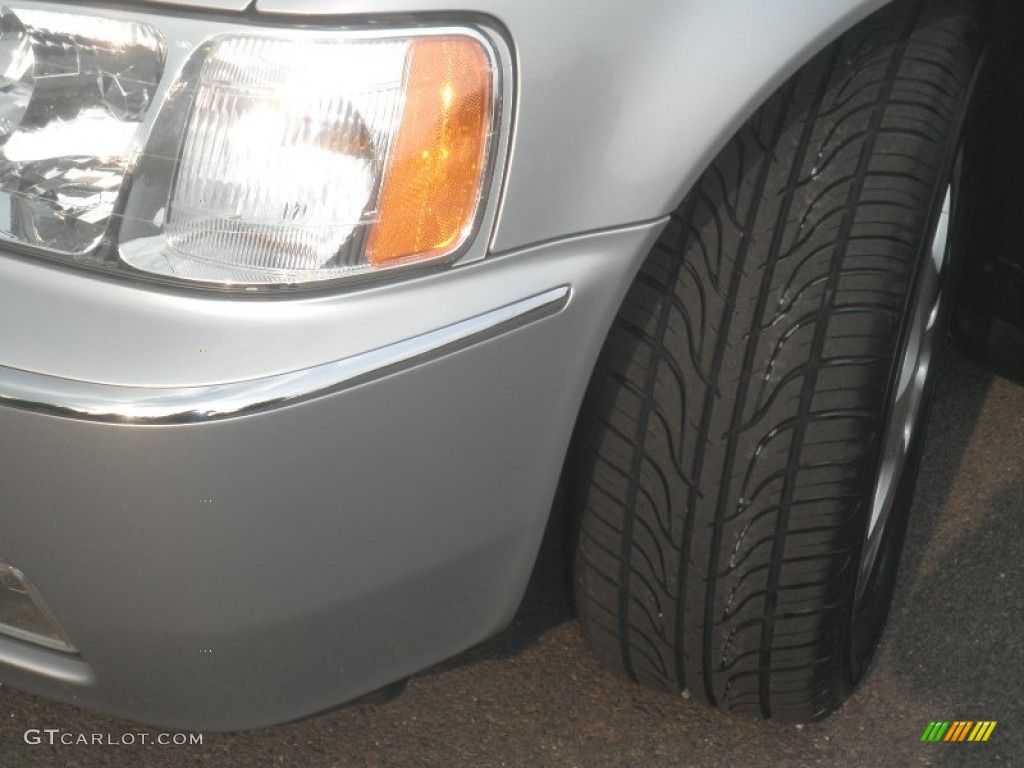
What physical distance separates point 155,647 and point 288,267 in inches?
17.2

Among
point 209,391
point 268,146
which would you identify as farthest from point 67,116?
point 209,391

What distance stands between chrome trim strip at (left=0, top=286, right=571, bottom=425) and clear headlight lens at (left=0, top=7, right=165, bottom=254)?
0.15m

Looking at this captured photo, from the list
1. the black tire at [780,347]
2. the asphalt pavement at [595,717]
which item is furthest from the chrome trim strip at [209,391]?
the asphalt pavement at [595,717]

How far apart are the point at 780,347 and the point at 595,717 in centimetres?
66

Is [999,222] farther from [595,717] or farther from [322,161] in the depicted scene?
[322,161]

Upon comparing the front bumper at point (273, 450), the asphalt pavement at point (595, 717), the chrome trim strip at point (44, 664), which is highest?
the front bumper at point (273, 450)

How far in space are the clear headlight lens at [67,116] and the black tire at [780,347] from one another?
57 centimetres

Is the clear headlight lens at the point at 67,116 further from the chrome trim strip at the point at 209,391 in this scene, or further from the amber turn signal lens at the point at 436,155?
the amber turn signal lens at the point at 436,155

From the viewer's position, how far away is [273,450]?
1214mm

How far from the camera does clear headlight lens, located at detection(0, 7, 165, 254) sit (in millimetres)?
1227

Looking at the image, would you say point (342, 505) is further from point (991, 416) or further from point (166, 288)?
point (991, 416)

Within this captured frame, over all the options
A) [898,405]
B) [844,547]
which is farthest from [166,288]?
[898,405]

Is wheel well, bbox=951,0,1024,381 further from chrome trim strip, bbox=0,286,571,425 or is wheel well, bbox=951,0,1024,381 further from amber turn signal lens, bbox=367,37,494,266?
chrome trim strip, bbox=0,286,571,425

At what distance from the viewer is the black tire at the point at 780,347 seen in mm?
1406
